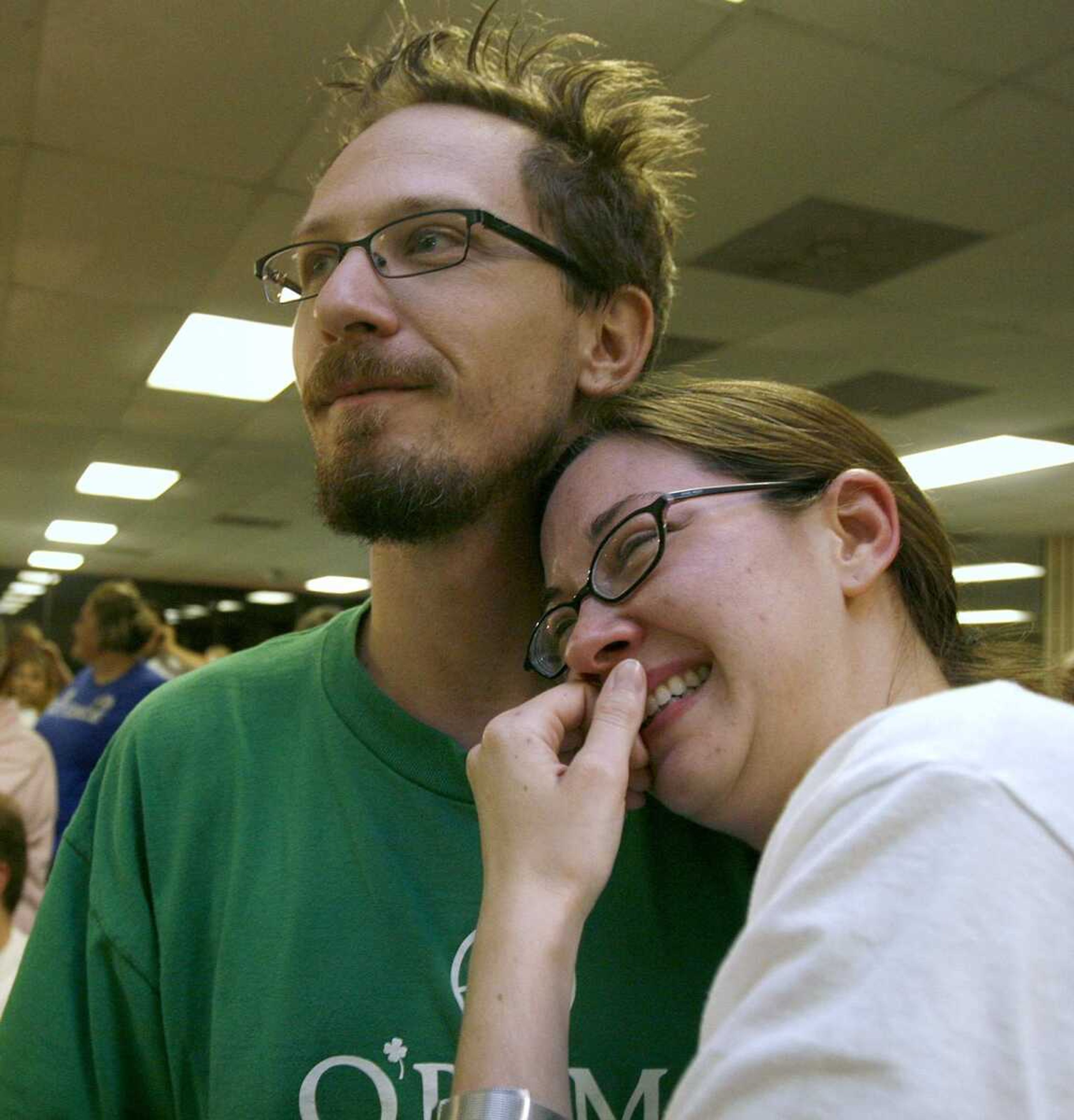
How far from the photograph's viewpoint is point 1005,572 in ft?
38.4

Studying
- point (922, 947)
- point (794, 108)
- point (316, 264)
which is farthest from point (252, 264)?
point (922, 947)

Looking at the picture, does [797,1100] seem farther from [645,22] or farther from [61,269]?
[61,269]

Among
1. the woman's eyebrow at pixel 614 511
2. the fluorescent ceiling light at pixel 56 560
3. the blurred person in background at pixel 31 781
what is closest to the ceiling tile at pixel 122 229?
the blurred person in background at pixel 31 781

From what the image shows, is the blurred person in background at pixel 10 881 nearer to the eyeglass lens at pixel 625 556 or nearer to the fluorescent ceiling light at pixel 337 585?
the eyeglass lens at pixel 625 556

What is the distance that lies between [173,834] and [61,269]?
4021 mm

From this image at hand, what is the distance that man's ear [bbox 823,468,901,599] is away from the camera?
106cm

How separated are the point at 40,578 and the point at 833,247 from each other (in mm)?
13935

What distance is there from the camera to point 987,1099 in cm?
51

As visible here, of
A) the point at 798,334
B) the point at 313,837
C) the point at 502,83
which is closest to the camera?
the point at 313,837

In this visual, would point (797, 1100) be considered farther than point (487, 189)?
No

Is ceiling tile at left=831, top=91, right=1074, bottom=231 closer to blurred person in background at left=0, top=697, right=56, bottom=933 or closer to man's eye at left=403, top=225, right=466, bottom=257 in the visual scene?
man's eye at left=403, top=225, right=466, bottom=257

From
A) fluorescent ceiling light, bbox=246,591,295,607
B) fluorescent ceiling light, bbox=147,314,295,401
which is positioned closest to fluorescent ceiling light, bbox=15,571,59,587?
fluorescent ceiling light, bbox=246,591,295,607

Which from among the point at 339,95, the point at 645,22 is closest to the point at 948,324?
the point at 645,22

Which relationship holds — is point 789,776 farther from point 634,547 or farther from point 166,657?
point 166,657
